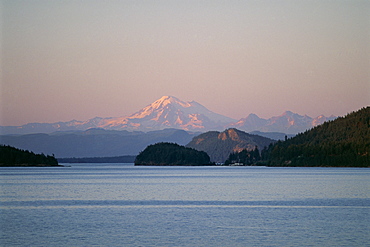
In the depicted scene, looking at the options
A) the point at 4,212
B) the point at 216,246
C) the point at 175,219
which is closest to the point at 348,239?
the point at 216,246

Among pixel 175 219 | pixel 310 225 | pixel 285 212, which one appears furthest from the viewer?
pixel 285 212

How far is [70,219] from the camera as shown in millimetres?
64250

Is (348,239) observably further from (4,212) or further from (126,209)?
(4,212)

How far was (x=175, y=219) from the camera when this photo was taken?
6381 centimetres

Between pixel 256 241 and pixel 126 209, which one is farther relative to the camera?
pixel 126 209

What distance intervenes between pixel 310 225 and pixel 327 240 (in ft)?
31.5

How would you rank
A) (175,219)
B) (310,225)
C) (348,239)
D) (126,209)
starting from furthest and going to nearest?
(126,209) < (175,219) < (310,225) < (348,239)

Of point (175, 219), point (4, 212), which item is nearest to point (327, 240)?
point (175, 219)


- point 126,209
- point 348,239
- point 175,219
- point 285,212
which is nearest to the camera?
point 348,239

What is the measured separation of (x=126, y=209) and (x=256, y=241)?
30395mm

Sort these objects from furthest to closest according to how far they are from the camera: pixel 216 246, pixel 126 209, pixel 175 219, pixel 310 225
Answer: pixel 126 209, pixel 175 219, pixel 310 225, pixel 216 246

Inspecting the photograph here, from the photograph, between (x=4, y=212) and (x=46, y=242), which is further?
(x=4, y=212)

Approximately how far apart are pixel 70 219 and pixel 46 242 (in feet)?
51.6

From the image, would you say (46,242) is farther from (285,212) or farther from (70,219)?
(285,212)
